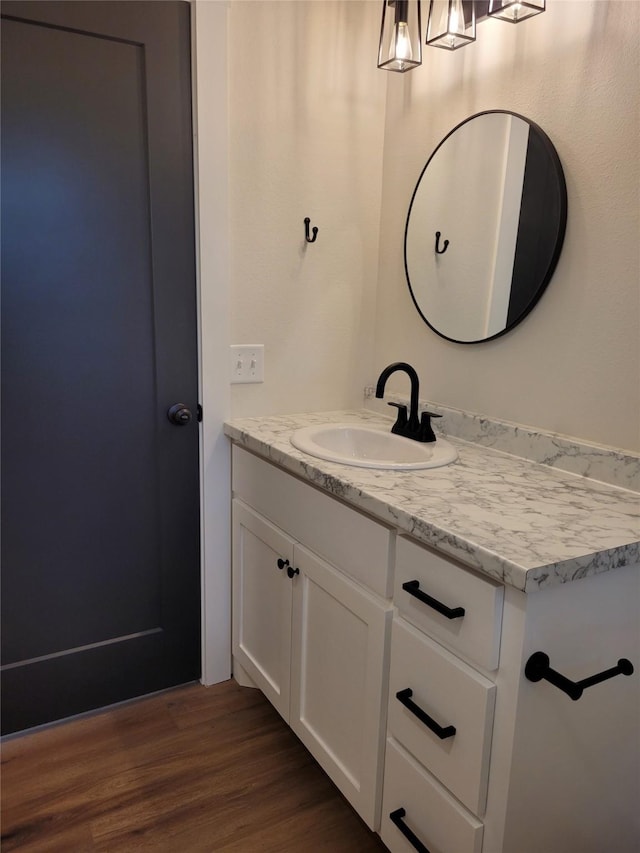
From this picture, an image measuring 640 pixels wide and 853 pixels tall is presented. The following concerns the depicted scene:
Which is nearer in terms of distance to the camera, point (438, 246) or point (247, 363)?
point (438, 246)

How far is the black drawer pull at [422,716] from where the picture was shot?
3.65 ft

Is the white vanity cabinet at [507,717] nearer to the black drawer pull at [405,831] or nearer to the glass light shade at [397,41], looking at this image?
the black drawer pull at [405,831]

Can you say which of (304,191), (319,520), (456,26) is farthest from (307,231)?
(319,520)

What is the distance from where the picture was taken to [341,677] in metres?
1.47

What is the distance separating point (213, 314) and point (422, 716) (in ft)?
3.99

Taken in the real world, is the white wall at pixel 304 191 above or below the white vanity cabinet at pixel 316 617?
above

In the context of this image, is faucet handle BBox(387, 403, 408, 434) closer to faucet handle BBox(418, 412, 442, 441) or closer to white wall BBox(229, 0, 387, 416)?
faucet handle BBox(418, 412, 442, 441)

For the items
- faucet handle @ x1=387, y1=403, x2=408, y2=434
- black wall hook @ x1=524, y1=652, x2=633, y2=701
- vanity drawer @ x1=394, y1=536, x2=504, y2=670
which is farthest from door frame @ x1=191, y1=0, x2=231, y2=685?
black wall hook @ x1=524, y1=652, x2=633, y2=701

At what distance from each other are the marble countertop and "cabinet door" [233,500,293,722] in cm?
26

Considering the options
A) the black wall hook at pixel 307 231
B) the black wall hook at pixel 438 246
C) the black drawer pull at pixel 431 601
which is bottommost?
the black drawer pull at pixel 431 601

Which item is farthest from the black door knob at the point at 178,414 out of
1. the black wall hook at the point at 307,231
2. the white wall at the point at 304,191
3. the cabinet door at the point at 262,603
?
the black wall hook at the point at 307,231

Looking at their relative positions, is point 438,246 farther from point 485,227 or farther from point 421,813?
point 421,813

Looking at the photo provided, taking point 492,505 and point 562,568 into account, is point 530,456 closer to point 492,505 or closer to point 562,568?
point 492,505

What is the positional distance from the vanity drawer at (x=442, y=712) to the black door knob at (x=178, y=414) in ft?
2.98
